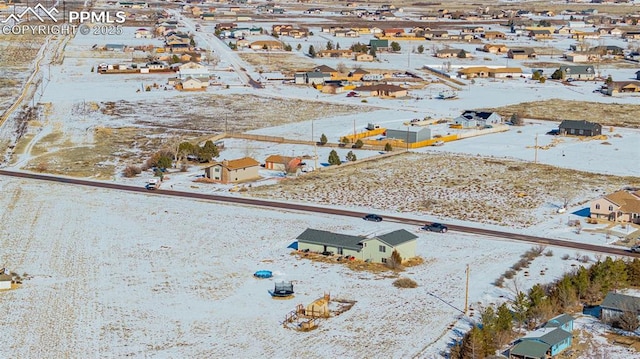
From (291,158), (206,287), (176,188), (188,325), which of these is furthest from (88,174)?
(188,325)

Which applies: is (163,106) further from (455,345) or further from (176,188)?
(455,345)

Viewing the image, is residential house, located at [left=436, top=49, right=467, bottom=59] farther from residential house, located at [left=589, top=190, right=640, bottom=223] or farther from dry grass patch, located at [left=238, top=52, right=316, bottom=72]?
residential house, located at [left=589, top=190, right=640, bottom=223]

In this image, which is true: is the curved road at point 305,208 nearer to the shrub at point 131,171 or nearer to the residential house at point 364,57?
the shrub at point 131,171

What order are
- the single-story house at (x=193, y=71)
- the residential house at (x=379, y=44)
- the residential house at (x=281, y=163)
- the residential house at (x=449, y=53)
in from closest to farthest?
1. the residential house at (x=281, y=163)
2. the single-story house at (x=193, y=71)
3. the residential house at (x=449, y=53)
4. the residential house at (x=379, y=44)

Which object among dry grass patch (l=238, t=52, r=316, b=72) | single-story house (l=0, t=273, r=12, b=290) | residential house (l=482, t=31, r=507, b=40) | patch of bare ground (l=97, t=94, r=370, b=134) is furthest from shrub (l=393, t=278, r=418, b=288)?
residential house (l=482, t=31, r=507, b=40)

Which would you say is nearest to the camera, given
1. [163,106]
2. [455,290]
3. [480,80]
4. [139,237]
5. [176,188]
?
[455,290]

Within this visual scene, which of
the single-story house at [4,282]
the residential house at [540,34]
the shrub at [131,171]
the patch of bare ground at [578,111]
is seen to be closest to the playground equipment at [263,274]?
the single-story house at [4,282]
